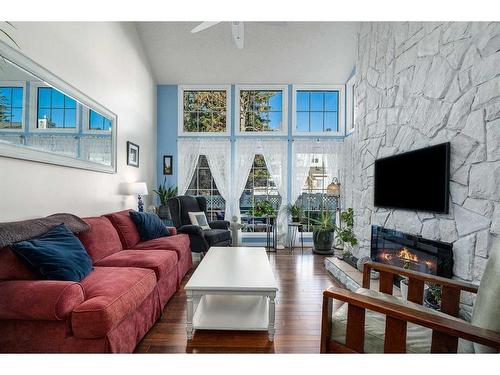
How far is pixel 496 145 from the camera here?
183 centimetres

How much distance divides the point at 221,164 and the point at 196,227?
1.80m

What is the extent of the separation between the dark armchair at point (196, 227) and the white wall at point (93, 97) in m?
0.74

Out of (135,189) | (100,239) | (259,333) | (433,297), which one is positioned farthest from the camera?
(135,189)

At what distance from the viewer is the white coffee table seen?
75.8 inches

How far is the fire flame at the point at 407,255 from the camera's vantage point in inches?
106

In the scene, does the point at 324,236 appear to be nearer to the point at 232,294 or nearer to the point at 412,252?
the point at 412,252

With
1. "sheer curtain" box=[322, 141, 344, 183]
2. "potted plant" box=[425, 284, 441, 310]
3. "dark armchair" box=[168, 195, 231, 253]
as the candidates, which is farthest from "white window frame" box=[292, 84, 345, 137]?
"potted plant" box=[425, 284, 441, 310]

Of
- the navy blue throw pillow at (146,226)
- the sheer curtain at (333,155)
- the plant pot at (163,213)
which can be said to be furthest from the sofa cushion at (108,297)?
the sheer curtain at (333,155)

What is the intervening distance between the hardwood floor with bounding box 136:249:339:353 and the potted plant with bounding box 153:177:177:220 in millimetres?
2174

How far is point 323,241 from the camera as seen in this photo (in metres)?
4.84

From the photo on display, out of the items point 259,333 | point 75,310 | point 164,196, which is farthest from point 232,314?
point 164,196

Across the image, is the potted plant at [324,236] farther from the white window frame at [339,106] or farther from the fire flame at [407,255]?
the fire flame at [407,255]
